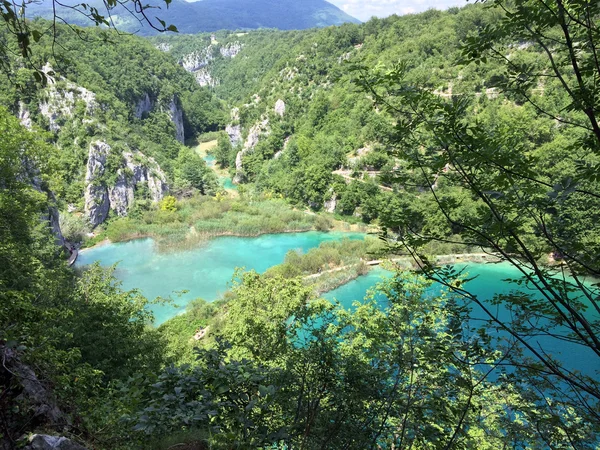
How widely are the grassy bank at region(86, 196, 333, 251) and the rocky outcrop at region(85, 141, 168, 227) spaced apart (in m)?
1.42

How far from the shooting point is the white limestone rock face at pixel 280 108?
41.9 meters

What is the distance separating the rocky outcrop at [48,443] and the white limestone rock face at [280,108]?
42.6 m

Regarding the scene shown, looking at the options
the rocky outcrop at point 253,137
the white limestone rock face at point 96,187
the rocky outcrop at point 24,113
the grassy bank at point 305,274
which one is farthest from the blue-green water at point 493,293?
the rocky outcrop at point 24,113

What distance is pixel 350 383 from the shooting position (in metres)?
3.63

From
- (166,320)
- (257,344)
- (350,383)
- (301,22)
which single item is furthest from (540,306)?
(301,22)

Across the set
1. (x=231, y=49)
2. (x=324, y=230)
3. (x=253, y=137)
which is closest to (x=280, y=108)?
(x=253, y=137)

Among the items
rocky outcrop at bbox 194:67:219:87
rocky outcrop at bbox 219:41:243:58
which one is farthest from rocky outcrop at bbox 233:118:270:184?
rocky outcrop at bbox 219:41:243:58

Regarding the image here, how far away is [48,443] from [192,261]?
1948 cm

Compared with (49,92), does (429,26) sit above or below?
above

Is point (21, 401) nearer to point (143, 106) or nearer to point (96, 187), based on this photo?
point (96, 187)

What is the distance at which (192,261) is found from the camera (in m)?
20.7

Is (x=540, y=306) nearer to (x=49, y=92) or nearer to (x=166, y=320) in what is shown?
(x=166, y=320)

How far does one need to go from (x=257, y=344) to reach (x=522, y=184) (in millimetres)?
6451

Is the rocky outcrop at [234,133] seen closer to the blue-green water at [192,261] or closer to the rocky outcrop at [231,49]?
the blue-green water at [192,261]
